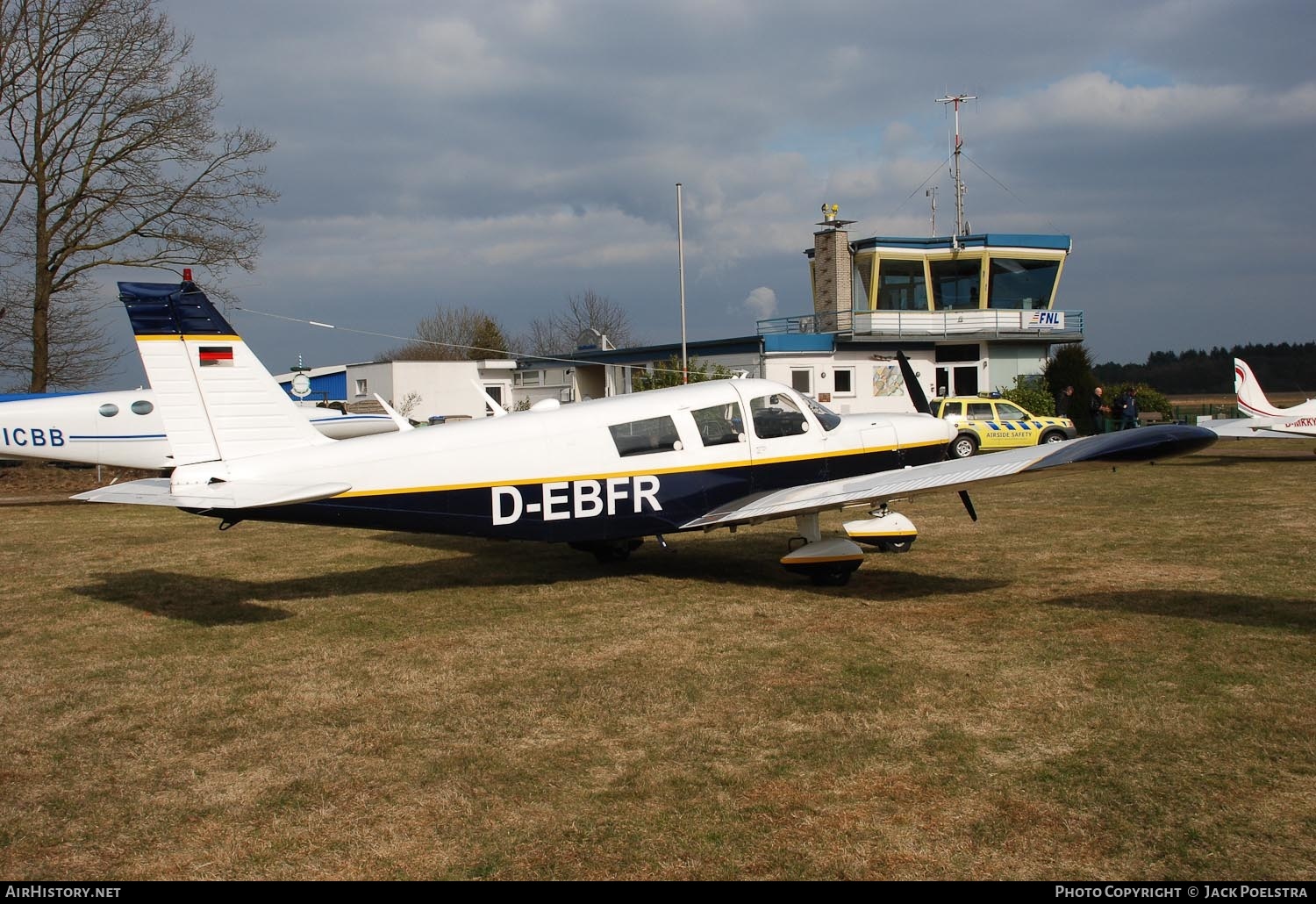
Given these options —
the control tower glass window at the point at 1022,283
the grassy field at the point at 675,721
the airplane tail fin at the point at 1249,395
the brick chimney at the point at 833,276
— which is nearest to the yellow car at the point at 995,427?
the airplane tail fin at the point at 1249,395

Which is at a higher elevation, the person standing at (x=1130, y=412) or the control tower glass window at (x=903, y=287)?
the control tower glass window at (x=903, y=287)

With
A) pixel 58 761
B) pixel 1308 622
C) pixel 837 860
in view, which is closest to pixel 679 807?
pixel 837 860

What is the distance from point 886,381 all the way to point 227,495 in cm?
2821

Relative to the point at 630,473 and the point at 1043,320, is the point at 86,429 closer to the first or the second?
the point at 630,473

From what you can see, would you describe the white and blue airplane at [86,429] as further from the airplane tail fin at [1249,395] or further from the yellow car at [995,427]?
the airplane tail fin at [1249,395]

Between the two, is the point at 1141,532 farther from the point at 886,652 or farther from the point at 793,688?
the point at 793,688

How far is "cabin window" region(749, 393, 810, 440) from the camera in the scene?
32.9 ft

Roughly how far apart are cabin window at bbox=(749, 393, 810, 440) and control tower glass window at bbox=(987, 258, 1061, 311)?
27746mm

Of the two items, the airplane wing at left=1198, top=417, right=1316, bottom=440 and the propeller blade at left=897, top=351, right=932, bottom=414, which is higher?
the propeller blade at left=897, top=351, right=932, bottom=414

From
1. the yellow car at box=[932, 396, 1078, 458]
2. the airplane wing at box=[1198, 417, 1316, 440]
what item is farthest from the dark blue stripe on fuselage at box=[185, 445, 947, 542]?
the yellow car at box=[932, 396, 1078, 458]

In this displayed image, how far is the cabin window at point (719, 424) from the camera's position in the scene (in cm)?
977

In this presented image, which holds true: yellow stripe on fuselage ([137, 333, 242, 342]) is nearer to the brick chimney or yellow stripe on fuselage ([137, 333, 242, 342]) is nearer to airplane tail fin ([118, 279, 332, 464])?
airplane tail fin ([118, 279, 332, 464])

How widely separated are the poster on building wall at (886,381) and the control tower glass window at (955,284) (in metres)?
4.28
